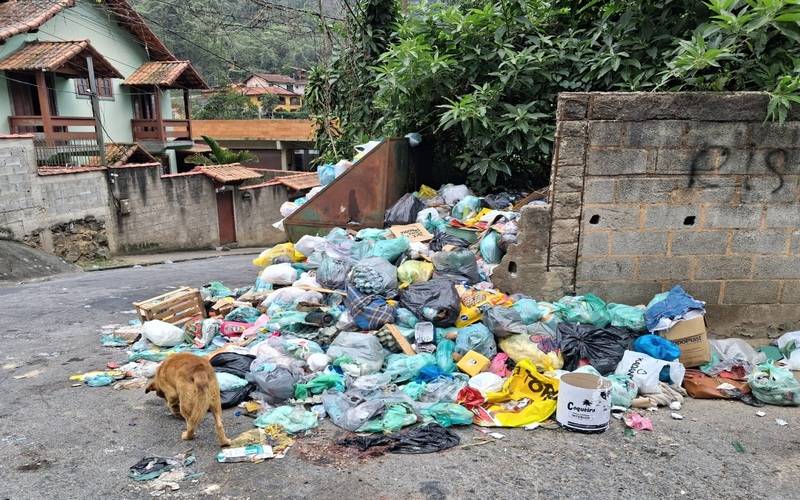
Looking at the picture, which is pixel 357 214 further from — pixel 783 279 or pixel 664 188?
pixel 783 279

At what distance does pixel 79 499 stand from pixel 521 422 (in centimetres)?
269

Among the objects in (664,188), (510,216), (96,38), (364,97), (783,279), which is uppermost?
(96,38)

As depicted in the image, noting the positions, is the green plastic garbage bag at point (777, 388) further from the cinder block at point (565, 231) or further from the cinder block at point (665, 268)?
the cinder block at point (565, 231)

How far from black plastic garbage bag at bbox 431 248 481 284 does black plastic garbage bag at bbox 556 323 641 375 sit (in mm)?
1017

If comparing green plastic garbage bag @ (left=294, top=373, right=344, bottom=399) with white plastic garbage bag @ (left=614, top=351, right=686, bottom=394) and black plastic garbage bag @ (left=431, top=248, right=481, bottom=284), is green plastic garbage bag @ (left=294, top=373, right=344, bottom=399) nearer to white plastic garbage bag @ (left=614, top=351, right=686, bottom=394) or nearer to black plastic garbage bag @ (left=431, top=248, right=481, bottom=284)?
black plastic garbage bag @ (left=431, top=248, right=481, bottom=284)

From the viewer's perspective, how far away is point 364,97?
981cm

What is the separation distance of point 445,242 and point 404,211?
93 centimetres

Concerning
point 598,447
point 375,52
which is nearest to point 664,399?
point 598,447

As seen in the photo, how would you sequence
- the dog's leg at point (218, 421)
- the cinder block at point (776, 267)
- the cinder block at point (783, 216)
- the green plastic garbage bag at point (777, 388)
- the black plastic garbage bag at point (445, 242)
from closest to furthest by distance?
1. the dog's leg at point (218, 421)
2. the green plastic garbage bag at point (777, 388)
3. the cinder block at point (783, 216)
4. the cinder block at point (776, 267)
5. the black plastic garbage bag at point (445, 242)

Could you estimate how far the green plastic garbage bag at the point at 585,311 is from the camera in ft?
15.5

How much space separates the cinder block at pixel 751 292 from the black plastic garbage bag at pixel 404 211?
326 centimetres

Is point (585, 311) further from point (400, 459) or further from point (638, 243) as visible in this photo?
point (400, 459)

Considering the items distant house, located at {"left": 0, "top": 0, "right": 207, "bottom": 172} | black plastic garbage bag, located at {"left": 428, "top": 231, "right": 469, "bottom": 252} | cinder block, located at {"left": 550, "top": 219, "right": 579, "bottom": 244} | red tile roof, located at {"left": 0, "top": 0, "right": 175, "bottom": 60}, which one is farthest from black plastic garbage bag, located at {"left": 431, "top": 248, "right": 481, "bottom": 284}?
red tile roof, located at {"left": 0, "top": 0, "right": 175, "bottom": 60}

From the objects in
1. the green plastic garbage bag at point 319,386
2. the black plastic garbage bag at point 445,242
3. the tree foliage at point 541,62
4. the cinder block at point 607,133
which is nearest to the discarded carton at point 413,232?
the black plastic garbage bag at point 445,242
